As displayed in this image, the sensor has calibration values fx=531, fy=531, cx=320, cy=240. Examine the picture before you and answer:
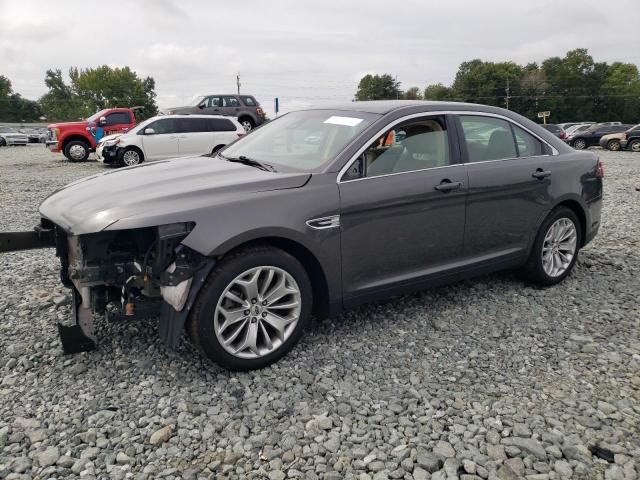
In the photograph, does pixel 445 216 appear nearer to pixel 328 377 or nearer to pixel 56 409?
pixel 328 377

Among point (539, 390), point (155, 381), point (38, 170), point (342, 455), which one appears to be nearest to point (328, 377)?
point (342, 455)

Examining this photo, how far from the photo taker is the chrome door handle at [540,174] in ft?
14.8

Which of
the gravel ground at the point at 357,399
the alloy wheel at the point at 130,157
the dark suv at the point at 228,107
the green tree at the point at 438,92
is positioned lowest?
the gravel ground at the point at 357,399

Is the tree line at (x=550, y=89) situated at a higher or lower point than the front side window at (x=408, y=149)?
higher

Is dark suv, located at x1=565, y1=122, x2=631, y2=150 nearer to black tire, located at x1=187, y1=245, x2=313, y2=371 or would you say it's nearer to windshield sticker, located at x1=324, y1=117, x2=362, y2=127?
windshield sticker, located at x1=324, y1=117, x2=362, y2=127

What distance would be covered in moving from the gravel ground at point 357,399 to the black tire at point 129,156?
1133cm

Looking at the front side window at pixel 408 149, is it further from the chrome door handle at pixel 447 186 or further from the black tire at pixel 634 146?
the black tire at pixel 634 146

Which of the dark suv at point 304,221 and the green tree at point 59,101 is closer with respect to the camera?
the dark suv at point 304,221

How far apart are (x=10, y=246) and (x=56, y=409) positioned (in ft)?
4.23

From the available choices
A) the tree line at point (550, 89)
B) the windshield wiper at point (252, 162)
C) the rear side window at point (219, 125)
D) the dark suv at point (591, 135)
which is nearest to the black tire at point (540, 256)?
the windshield wiper at point (252, 162)

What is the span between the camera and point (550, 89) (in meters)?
84.8

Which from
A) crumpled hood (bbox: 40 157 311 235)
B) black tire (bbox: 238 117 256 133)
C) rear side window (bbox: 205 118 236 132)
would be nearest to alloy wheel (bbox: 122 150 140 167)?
rear side window (bbox: 205 118 236 132)

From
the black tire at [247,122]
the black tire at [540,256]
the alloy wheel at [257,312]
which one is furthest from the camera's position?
the black tire at [247,122]

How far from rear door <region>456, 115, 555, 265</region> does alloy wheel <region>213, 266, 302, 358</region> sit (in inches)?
63.2
